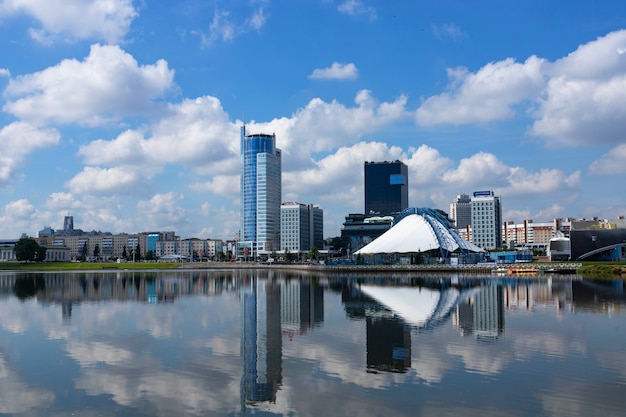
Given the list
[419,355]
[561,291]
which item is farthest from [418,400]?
[561,291]

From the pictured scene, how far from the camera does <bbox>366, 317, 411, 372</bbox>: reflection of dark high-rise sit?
20.5 meters

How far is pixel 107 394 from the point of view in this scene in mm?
16953

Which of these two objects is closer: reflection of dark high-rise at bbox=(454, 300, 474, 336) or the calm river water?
the calm river water

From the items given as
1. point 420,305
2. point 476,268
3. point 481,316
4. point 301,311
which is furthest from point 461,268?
point 481,316

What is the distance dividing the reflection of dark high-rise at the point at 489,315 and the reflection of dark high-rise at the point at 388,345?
372cm

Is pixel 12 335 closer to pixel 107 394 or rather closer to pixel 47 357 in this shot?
pixel 47 357

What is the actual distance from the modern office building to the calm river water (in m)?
160

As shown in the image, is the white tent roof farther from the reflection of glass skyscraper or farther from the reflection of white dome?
the reflection of glass skyscraper

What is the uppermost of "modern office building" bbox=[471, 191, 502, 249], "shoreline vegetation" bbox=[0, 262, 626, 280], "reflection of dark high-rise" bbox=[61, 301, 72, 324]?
"modern office building" bbox=[471, 191, 502, 249]

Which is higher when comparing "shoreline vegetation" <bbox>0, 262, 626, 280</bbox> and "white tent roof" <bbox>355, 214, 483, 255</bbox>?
"white tent roof" <bbox>355, 214, 483, 255</bbox>

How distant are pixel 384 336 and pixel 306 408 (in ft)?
38.7

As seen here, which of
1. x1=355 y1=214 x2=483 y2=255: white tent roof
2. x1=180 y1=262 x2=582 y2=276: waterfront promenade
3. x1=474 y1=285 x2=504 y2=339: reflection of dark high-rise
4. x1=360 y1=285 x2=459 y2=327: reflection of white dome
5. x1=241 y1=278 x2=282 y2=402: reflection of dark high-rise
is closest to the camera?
x1=241 y1=278 x2=282 y2=402: reflection of dark high-rise

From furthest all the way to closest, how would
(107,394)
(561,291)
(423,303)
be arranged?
(561,291) < (423,303) < (107,394)

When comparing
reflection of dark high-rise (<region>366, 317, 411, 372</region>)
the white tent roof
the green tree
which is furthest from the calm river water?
the green tree
